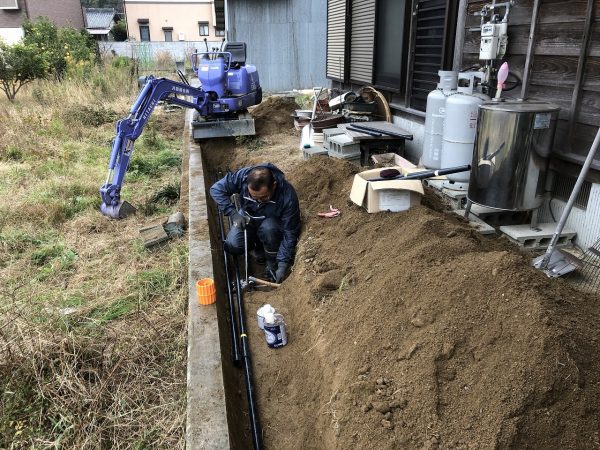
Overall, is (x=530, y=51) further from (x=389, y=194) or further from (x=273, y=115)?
(x=273, y=115)

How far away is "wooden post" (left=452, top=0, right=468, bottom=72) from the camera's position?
566cm

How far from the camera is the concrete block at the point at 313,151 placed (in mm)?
7201

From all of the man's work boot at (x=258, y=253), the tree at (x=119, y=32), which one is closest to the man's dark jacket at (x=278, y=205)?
the man's work boot at (x=258, y=253)

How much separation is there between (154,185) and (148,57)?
73.7 feet

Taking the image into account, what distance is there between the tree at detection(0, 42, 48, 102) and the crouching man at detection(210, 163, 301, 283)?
13.4m

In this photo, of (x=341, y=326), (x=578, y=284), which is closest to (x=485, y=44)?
(x=578, y=284)

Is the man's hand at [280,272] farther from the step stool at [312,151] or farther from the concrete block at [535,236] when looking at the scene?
the step stool at [312,151]

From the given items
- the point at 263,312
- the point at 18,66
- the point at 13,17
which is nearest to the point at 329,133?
the point at 263,312

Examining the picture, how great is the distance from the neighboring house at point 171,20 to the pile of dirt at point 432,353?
135 ft

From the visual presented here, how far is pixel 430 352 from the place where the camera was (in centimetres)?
254

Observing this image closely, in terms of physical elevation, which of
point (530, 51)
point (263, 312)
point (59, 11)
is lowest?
point (263, 312)

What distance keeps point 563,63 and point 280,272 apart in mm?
3268

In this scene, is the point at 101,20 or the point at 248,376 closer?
the point at 248,376

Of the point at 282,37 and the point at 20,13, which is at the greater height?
the point at 20,13
